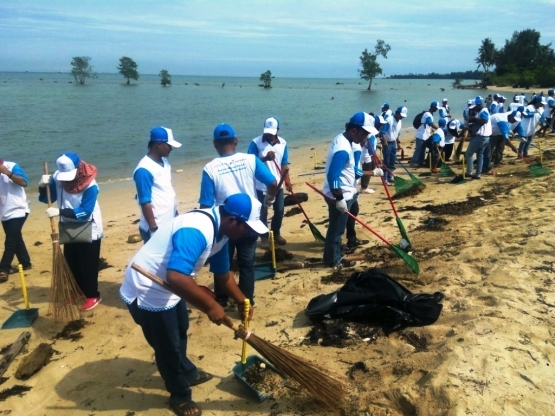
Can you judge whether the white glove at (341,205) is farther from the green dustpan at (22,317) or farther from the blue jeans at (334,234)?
the green dustpan at (22,317)

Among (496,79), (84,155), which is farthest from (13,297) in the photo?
(496,79)

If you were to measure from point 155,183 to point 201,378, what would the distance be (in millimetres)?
1982

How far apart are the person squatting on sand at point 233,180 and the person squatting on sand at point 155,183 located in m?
0.42

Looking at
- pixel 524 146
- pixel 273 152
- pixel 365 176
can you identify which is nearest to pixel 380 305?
pixel 273 152

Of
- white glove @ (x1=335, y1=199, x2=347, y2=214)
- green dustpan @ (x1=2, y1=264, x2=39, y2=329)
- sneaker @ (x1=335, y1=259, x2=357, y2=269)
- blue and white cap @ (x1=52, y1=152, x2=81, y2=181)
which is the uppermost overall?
blue and white cap @ (x1=52, y1=152, x2=81, y2=181)

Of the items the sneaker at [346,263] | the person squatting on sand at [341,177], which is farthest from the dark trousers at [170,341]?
the sneaker at [346,263]

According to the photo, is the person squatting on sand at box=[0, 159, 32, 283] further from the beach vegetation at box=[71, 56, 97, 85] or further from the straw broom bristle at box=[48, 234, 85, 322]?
the beach vegetation at box=[71, 56, 97, 85]

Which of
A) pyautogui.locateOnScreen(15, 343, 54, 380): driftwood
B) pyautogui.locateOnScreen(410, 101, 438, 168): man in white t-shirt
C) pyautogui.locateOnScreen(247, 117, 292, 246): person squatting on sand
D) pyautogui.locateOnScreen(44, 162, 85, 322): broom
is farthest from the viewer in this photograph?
pyautogui.locateOnScreen(410, 101, 438, 168): man in white t-shirt

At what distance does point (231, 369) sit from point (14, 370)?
207 cm

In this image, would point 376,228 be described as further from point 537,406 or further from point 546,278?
point 537,406

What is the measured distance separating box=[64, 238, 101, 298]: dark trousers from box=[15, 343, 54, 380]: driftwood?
3.08ft

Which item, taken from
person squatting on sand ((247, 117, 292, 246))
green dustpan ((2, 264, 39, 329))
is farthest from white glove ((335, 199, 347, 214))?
green dustpan ((2, 264, 39, 329))

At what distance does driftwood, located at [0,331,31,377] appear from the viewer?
409 centimetres

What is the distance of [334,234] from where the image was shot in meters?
5.64
